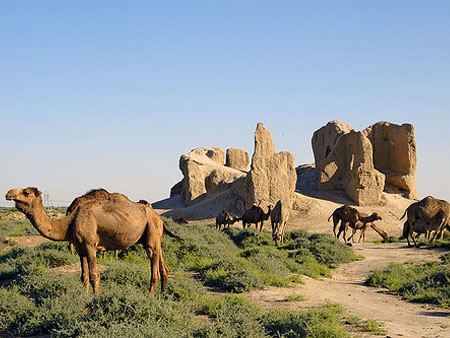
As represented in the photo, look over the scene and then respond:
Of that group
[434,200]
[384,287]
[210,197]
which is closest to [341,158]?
[210,197]

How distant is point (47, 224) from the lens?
803 cm

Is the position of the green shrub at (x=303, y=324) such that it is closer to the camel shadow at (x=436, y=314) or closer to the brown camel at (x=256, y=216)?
the camel shadow at (x=436, y=314)

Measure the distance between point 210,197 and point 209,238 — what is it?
83.5ft

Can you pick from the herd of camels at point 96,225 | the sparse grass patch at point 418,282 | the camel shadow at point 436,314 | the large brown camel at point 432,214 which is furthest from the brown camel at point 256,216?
the herd of camels at point 96,225

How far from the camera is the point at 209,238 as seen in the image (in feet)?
66.4

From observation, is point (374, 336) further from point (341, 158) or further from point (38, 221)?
point (341, 158)

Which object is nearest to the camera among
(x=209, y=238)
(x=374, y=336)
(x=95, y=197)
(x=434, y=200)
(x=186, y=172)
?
(x=374, y=336)

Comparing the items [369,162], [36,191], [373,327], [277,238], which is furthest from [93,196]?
[369,162]

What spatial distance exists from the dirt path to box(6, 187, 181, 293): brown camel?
3008mm

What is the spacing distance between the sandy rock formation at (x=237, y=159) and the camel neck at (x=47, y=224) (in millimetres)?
49454

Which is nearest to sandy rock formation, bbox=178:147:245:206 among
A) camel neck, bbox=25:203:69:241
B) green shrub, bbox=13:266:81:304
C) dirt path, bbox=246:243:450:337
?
dirt path, bbox=246:243:450:337

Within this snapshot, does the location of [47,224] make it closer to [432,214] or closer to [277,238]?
[277,238]

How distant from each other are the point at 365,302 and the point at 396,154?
37.9 m

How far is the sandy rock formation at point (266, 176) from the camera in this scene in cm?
3834
